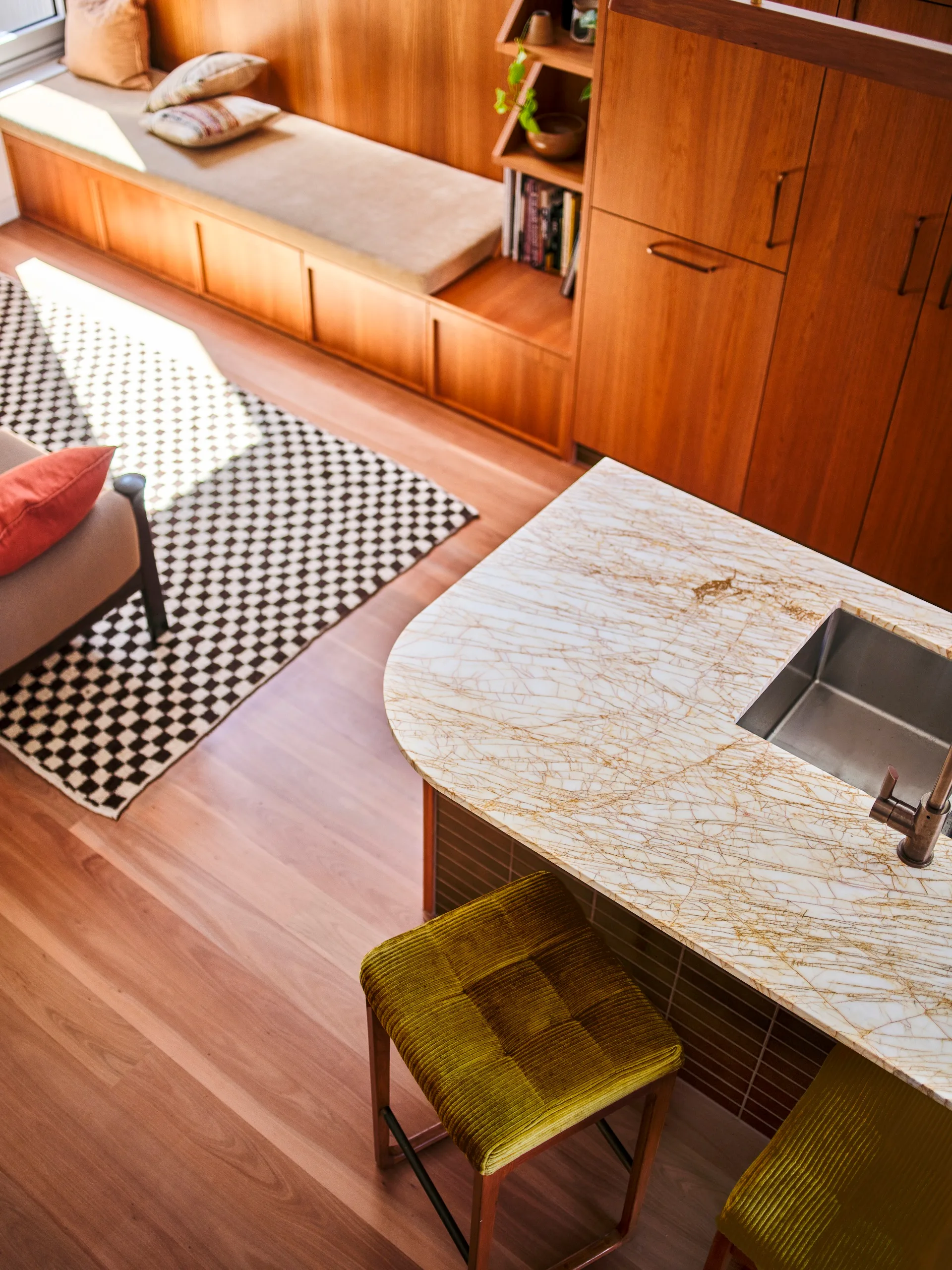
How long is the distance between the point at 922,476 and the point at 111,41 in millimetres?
3723

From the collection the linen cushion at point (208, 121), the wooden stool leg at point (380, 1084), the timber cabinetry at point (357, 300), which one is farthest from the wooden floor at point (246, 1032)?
the linen cushion at point (208, 121)

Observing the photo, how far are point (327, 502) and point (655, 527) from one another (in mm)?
1637

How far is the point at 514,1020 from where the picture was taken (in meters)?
1.81

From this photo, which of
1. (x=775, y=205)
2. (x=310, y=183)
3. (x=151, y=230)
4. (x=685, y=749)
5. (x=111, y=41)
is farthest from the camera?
(x=111, y=41)

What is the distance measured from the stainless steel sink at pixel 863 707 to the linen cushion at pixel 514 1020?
1.63 ft

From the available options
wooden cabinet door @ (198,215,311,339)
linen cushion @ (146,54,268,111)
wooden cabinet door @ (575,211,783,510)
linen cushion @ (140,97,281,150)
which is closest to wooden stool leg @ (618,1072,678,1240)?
wooden cabinet door @ (575,211,783,510)

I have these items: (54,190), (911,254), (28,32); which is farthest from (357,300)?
(28,32)

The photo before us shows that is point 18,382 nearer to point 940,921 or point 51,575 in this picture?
point 51,575

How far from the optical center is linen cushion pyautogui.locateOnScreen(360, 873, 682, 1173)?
1.70 m

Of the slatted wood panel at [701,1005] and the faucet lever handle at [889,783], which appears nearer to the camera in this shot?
the faucet lever handle at [889,783]

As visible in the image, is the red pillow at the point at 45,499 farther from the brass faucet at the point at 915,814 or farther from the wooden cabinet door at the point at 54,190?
the wooden cabinet door at the point at 54,190

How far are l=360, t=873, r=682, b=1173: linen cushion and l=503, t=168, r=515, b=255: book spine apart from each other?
2680mm

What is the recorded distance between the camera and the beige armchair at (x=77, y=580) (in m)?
2.75

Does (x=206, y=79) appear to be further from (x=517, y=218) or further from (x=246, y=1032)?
(x=246, y=1032)
